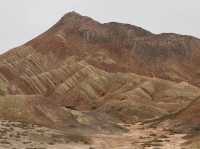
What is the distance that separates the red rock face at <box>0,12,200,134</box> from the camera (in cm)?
10262

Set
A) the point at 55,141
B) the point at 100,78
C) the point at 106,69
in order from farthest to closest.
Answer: the point at 106,69 → the point at 100,78 → the point at 55,141

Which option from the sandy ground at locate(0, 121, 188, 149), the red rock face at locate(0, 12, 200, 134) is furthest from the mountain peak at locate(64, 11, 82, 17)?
the sandy ground at locate(0, 121, 188, 149)

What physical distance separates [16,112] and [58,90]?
62381mm

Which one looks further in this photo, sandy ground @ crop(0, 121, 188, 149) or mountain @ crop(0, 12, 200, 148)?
mountain @ crop(0, 12, 200, 148)

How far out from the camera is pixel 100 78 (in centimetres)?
12388

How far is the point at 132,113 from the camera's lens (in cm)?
9188

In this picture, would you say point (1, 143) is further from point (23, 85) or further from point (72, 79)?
point (72, 79)

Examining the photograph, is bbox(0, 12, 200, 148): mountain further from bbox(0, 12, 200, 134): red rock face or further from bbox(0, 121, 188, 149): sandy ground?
bbox(0, 121, 188, 149): sandy ground

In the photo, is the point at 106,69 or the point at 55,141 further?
the point at 106,69

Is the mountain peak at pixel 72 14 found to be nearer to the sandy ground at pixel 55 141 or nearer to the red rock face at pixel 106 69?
the red rock face at pixel 106 69

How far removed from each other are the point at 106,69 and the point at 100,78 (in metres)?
10.1

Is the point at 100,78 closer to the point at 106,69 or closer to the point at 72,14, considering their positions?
the point at 106,69

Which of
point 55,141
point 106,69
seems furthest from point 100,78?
point 55,141

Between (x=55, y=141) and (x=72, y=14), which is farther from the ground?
(x=72, y=14)
